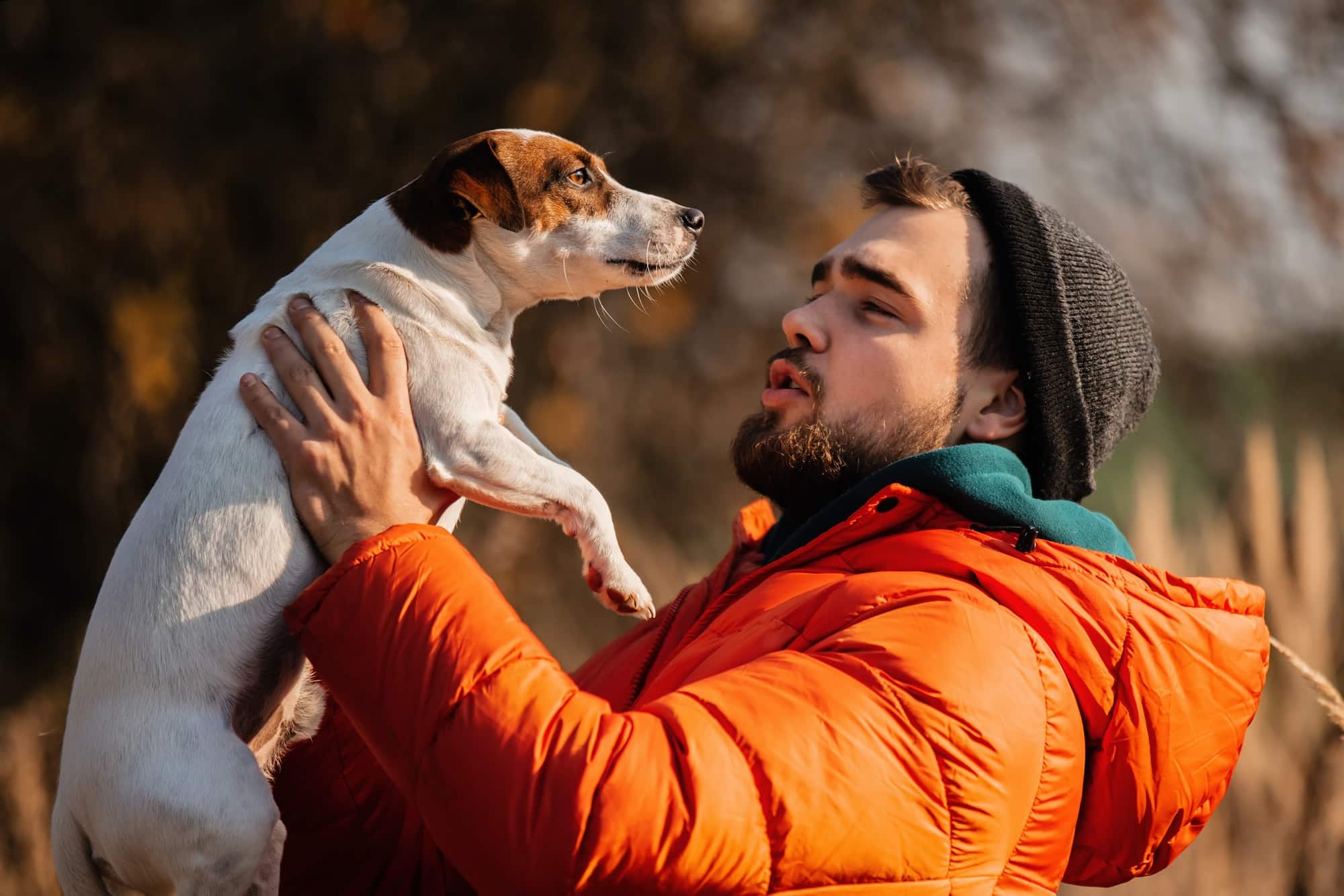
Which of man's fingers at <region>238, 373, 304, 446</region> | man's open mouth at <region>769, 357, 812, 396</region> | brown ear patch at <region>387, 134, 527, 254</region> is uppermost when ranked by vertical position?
brown ear patch at <region>387, 134, 527, 254</region>

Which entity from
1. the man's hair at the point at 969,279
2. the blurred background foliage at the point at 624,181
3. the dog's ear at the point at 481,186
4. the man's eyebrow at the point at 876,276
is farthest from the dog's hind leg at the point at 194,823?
the blurred background foliage at the point at 624,181

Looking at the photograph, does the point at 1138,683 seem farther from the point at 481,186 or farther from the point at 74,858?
the point at 74,858

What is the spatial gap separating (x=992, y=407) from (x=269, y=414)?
4.76ft

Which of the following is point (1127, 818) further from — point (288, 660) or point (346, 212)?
point (346, 212)

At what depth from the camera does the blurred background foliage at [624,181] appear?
4844 millimetres

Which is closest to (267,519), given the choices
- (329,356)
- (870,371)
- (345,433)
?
(345,433)

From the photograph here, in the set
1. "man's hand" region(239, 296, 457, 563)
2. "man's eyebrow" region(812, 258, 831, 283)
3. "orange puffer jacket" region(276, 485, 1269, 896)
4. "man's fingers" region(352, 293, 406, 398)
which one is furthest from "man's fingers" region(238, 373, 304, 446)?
"man's eyebrow" region(812, 258, 831, 283)

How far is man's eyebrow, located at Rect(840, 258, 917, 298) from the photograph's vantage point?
2162mm

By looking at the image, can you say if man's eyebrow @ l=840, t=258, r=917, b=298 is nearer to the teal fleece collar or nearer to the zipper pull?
the teal fleece collar

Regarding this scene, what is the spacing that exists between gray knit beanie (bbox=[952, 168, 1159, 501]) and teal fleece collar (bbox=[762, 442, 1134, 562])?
0.67 feet

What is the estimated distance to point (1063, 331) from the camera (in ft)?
7.03

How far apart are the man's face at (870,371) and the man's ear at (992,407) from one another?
0.02 m

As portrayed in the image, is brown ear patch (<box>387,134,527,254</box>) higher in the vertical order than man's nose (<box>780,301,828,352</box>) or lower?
higher

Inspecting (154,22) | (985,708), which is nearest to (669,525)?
(154,22)
